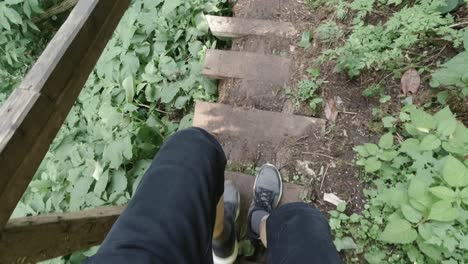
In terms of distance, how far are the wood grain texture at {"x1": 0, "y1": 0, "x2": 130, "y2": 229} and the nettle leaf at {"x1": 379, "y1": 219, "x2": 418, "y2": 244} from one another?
150 cm

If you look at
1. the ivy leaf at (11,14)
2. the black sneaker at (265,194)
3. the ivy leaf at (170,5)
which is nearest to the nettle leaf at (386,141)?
the black sneaker at (265,194)

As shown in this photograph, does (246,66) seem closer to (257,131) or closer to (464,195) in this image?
(257,131)

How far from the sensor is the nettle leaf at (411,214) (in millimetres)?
1715

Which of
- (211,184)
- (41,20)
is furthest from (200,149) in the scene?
(41,20)

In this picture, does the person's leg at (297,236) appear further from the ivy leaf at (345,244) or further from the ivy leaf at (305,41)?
the ivy leaf at (305,41)

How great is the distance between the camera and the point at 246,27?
108 inches

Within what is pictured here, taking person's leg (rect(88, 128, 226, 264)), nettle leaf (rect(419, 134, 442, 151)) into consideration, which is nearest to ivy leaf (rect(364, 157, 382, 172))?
nettle leaf (rect(419, 134, 442, 151))

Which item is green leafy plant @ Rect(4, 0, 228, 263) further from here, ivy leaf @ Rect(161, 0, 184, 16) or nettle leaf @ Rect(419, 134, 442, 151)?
nettle leaf @ Rect(419, 134, 442, 151)

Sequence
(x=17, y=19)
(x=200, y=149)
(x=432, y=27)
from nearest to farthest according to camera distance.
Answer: (x=200, y=149), (x=432, y=27), (x=17, y=19)

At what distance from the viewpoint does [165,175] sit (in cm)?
128

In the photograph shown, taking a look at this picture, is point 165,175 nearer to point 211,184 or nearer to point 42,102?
point 211,184

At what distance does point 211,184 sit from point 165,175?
0.19 meters

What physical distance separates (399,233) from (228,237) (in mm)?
832

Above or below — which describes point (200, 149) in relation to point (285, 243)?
above
